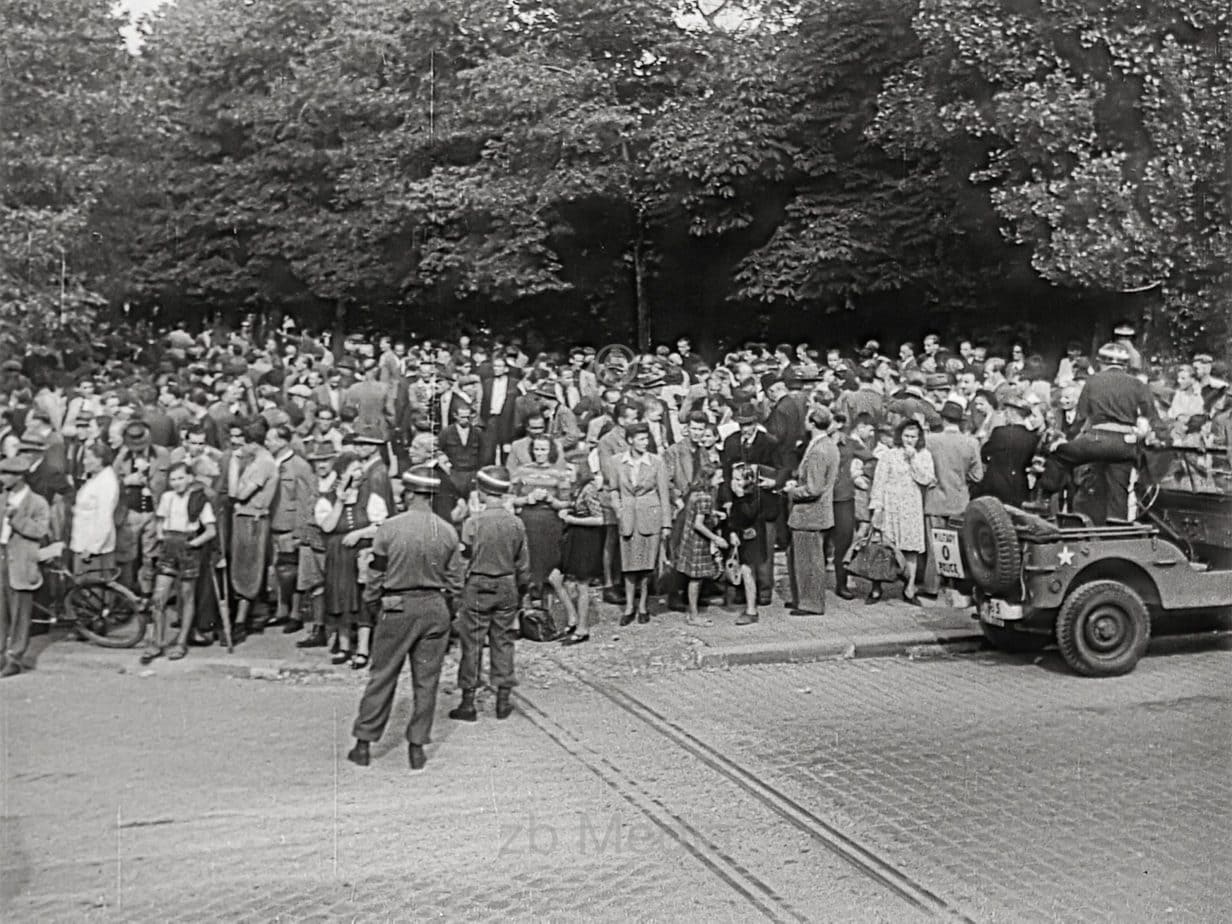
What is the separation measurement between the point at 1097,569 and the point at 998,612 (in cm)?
81

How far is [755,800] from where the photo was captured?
8.35 m

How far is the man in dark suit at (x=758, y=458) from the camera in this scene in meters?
13.1

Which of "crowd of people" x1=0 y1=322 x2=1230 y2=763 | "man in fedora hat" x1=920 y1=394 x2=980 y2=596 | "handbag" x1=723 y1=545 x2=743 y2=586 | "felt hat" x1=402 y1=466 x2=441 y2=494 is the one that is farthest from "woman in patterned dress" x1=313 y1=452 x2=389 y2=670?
"man in fedora hat" x1=920 y1=394 x2=980 y2=596

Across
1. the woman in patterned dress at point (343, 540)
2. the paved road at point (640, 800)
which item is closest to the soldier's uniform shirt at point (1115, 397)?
the paved road at point (640, 800)

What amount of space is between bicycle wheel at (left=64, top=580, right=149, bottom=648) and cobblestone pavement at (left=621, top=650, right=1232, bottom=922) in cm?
452

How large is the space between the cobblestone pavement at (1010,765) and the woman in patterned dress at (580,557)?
1.37 meters

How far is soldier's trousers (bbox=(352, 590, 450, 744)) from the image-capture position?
8992 millimetres

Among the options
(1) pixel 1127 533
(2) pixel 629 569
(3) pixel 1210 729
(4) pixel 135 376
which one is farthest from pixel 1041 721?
(4) pixel 135 376

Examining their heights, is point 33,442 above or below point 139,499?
above

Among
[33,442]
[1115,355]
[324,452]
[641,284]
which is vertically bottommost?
[324,452]

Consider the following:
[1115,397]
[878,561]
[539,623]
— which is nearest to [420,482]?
[539,623]

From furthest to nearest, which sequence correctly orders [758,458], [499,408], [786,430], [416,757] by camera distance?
1. [499,408]
2. [786,430]
3. [758,458]
4. [416,757]

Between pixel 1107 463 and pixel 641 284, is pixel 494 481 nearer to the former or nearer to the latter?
pixel 1107 463

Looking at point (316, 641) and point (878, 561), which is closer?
point (316, 641)
